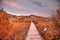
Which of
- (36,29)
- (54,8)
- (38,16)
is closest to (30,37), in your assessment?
(36,29)

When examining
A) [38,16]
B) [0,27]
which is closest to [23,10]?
[38,16]

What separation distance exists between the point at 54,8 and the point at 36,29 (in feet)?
2.06

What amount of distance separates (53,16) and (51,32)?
0.37 m

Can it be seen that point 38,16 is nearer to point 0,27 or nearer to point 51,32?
point 51,32

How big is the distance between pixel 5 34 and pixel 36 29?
26.7 inches

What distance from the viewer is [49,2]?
4.26 meters

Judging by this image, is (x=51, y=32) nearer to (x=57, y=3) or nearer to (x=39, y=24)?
(x=39, y=24)

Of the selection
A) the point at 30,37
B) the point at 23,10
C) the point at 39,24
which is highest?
the point at 23,10

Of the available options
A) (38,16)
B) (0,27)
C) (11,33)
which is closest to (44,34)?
(38,16)

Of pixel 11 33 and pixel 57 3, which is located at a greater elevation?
pixel 57 3

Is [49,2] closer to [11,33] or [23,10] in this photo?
[23,10]

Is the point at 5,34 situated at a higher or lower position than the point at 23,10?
lower

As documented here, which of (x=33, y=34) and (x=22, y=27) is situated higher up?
(x=22, y=27)

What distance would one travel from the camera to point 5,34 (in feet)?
13.5
